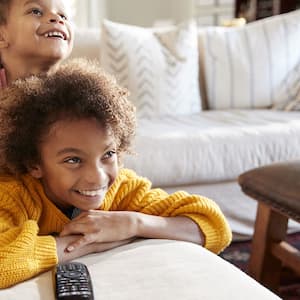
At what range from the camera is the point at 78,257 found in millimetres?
964

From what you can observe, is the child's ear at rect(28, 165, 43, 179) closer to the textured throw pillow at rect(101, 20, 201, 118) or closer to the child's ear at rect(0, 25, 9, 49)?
the child's ear at rect(0, 25, 9, 49)

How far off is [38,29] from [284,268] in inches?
49.3

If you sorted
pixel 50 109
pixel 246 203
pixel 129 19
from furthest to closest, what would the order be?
pixel 129 19
pixel 246 203
pixel 50 109

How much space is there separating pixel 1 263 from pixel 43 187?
179 mm

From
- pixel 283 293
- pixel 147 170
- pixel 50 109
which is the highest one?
pixel 50 109

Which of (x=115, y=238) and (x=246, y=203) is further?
(x=246, y=203)

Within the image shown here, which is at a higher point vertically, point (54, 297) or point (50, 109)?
point (50, 109)

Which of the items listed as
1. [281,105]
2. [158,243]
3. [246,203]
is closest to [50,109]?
[158,243]

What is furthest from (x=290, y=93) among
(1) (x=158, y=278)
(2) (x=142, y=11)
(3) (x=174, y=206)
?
(2) (x=142, y=11)

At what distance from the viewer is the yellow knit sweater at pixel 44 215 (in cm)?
88

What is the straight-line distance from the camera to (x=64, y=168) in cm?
95

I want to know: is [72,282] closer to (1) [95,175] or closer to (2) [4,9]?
(1) [95,175]

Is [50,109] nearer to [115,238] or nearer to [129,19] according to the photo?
[115,238]

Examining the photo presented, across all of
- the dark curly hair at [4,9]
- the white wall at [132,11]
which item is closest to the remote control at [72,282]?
the dark curly hair at [4,9]
